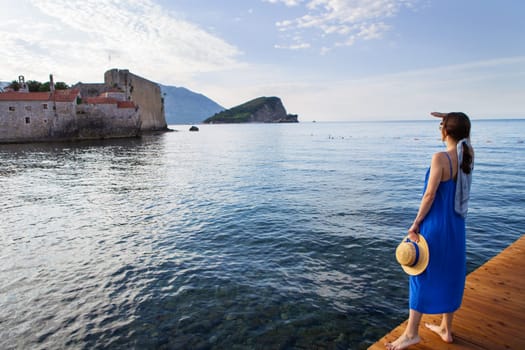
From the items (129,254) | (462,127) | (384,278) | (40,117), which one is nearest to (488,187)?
(384,278)

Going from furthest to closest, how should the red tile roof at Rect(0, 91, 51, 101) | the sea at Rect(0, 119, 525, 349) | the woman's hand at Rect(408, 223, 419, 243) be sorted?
the red tile roof at Rect(0, 91, 51, 101)
the sea at Rect(0, 119, 525, 349)
the woman's hand at Rect(408, 223, 419, 243)

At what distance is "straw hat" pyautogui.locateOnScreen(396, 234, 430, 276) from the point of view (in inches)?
133

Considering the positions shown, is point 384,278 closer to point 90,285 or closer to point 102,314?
point 102,314

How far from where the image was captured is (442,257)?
338cm

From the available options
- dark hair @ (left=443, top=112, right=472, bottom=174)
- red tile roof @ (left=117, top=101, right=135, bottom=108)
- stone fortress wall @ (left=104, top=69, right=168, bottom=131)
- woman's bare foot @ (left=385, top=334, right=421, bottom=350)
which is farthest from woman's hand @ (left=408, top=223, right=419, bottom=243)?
stone fortress wall @ (left=104, top=69, right=168, bottom=131)

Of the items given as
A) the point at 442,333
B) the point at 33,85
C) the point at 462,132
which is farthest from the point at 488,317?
the point at 33,85

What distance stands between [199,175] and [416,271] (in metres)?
21.3

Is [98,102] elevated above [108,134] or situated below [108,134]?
above

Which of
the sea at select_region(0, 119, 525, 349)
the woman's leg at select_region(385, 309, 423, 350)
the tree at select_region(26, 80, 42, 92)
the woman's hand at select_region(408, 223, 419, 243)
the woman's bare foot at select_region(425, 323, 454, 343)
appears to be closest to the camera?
the woman's hand at select_region(408, 223, 419, 243)

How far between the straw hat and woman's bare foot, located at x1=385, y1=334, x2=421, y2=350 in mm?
905

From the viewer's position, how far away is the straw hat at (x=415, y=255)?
3.39 m

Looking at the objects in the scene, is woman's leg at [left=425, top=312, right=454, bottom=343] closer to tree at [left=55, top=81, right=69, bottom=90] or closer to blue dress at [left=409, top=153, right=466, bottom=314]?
blue dress at [left=409, top=153, right=466, bottom=314]

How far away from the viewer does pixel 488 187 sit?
17.8 meters

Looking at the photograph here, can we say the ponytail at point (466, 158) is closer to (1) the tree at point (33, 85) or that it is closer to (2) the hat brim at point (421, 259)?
(2) the hat brim at point (421, 259)
